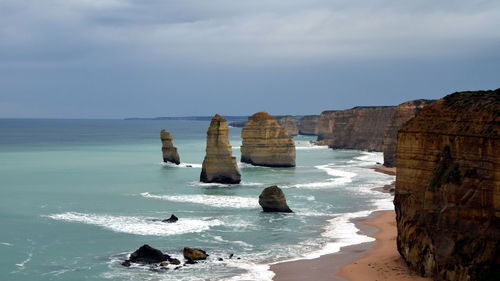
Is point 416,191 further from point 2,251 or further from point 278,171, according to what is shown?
point 278,171

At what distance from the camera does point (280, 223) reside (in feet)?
132

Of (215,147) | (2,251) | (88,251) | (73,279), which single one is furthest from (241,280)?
(215,147)

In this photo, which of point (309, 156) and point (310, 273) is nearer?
point (310, 273)

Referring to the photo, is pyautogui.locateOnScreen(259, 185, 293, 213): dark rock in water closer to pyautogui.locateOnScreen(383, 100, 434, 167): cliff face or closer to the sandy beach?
the sandy beach

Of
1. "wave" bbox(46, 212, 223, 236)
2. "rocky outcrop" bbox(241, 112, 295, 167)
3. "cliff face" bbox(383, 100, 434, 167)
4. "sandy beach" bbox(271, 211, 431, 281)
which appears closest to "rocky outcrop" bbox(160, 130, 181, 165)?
"rocky outcrop" bbox(241, 112, 295, 167)

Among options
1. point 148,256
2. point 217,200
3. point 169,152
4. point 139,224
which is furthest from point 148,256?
point 169,152

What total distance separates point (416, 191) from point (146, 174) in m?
50.7

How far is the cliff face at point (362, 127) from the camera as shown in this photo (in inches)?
4815

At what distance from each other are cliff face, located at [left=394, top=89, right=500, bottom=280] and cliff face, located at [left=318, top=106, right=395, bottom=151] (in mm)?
95385

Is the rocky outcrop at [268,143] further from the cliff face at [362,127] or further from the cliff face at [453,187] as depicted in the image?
the cliff face at [453,187]

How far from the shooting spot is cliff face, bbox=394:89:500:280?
21.3m

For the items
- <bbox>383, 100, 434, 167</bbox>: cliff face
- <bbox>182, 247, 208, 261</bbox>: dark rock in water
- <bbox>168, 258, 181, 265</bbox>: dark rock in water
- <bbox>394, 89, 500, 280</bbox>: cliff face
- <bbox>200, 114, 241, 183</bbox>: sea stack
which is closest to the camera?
<bbox>394, 89, 500, 280</bbox>: cliff face

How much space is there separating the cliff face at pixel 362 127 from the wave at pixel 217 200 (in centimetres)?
7266

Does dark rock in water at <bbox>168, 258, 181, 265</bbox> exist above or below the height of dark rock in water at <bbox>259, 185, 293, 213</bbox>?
below
